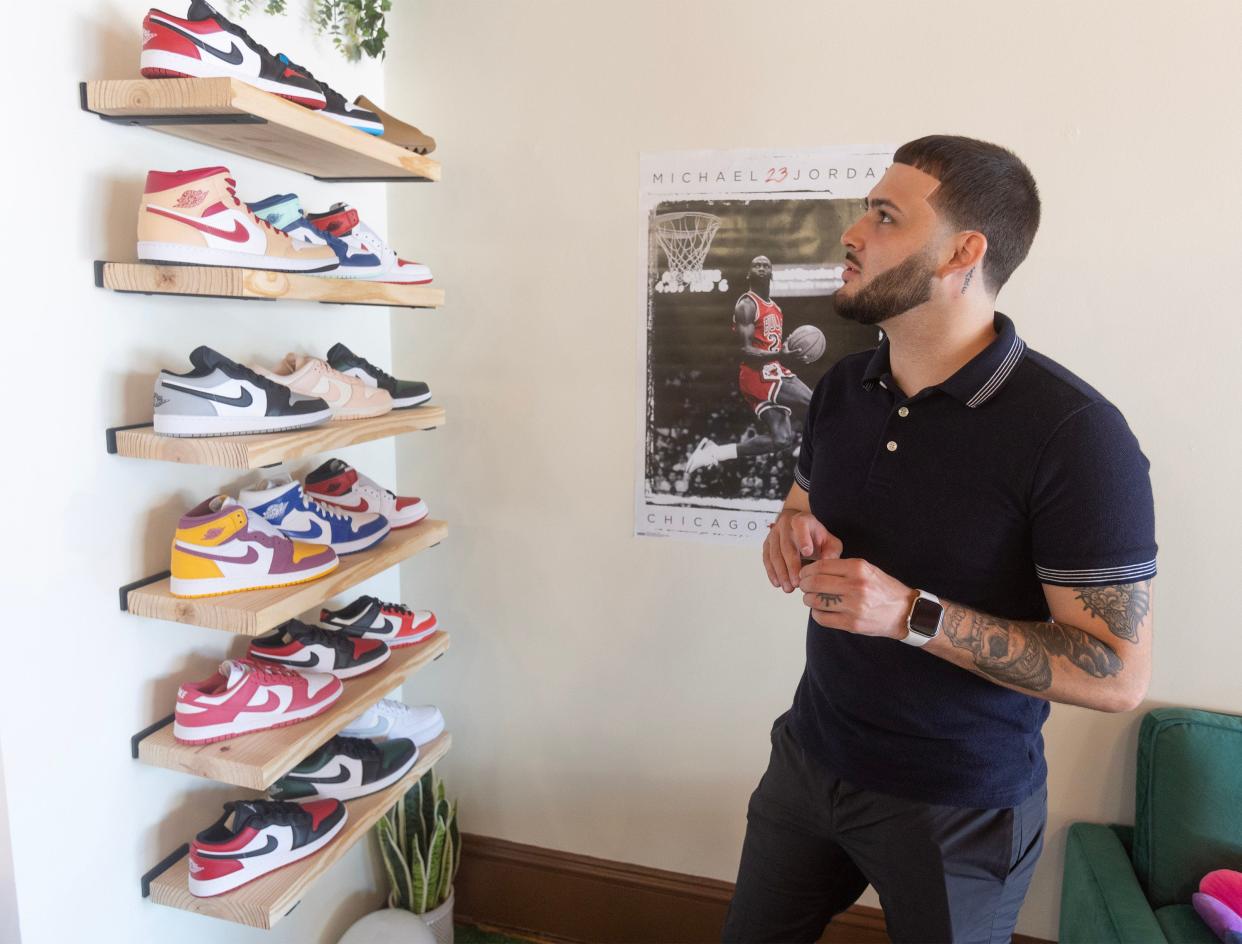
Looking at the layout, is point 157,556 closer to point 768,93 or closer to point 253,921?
point 253,921

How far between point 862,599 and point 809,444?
20.4 inches

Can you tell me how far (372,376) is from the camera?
76.0 inches

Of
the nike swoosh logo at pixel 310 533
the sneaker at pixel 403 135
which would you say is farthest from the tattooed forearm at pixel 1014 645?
the sneaker at pixel 403 135

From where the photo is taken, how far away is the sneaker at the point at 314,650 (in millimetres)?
1736

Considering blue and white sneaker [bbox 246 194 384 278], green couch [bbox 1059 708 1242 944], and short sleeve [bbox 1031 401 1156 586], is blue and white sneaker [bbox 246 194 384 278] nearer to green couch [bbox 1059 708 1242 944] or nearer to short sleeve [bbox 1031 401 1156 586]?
short sleeve [bbox 1031 401 1156 586]

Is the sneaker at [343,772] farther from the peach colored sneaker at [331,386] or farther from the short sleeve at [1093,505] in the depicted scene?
the short sleeve at [1093,505]

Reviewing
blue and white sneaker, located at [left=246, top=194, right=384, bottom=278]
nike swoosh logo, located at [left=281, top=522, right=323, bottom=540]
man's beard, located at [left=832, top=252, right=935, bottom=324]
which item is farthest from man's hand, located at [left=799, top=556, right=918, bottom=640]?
blue and white sneaker, located at [left=246, top=194, right=384, bottom=278]

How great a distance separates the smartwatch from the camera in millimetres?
1241

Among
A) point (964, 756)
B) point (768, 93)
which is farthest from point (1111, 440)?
point (768, 93)

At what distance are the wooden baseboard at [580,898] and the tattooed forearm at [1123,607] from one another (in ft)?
4.48

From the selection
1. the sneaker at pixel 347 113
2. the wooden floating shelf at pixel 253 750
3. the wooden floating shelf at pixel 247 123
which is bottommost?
the wooden floating shelf at pixel 253 750

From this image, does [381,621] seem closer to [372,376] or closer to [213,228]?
[372,376]

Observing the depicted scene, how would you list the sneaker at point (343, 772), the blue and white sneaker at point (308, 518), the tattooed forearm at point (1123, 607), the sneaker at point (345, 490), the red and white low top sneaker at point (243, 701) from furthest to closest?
the sneaker at point (345, 490) < the sneaker at point (343, 772) < the blue and white sneaker at point (308, 518) < the red and white low top sneaker at point (243, 701) < the tattooed forearm at point (1123, 607)

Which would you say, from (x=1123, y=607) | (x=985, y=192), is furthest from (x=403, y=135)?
(x=1123, y=607)
